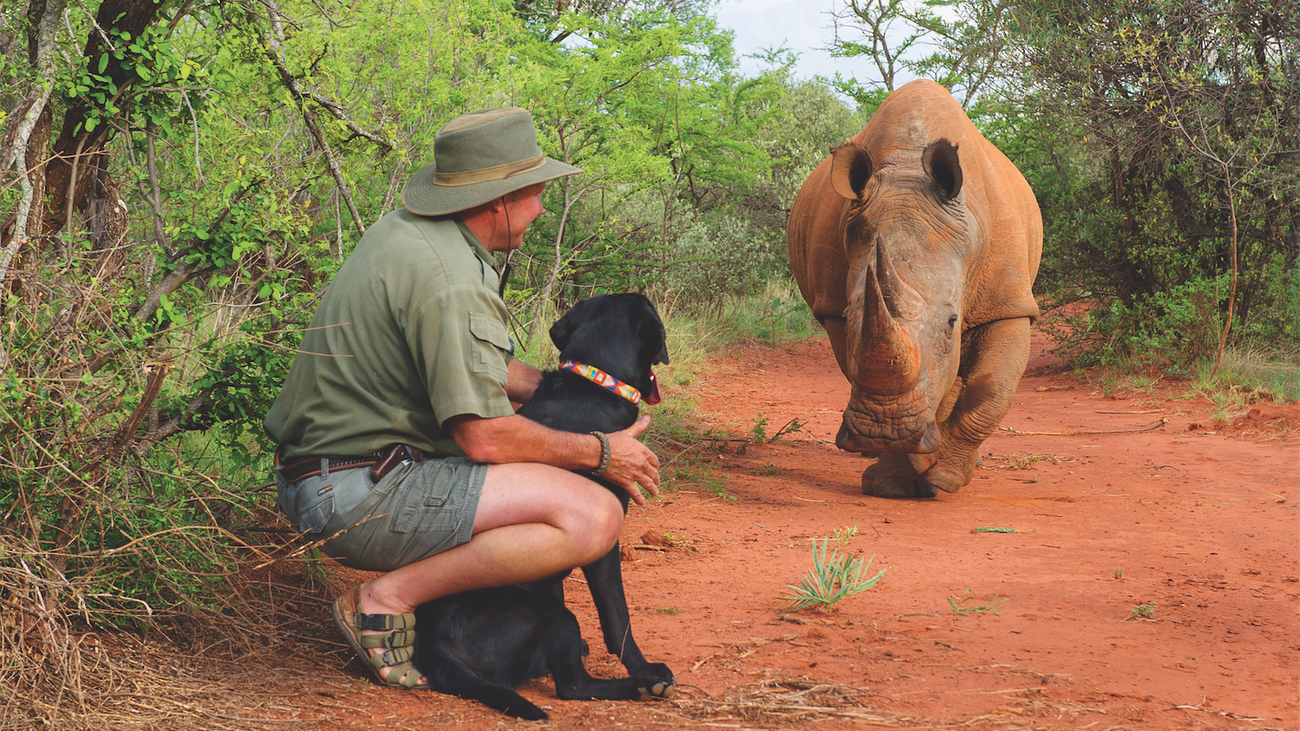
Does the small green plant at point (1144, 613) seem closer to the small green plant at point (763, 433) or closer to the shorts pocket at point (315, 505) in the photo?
the shorts pocket at point (315, 505)

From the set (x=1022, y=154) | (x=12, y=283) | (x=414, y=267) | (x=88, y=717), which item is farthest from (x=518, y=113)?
(x=1022, y=154)

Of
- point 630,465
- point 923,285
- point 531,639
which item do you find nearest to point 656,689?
point 531,639

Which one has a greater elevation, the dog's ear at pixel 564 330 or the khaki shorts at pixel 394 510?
the dog's ear at pixel 564 330

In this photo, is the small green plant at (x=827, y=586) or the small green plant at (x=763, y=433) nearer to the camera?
the small green plant at (x=827, y=586)

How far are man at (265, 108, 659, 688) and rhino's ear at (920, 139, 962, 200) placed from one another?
10.2 feet

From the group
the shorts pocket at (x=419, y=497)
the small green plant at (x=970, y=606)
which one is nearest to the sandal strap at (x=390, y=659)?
the shorts pocket at (x=419, y=497)

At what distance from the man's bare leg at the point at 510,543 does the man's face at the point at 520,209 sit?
0.82 m

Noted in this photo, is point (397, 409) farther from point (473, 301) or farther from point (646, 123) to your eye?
point (646, 123)

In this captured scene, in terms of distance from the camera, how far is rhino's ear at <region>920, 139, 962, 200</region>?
5648mm

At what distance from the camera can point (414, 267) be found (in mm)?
3160

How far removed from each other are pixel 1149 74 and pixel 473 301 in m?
9.00

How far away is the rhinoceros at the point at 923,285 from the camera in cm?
529

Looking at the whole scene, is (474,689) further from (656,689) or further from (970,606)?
(970,606)

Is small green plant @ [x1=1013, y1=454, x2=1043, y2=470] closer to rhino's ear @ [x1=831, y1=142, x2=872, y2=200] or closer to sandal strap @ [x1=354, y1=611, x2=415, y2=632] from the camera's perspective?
rhino's ear @ [x1=831, y1=142, x2=872, y2=200]
